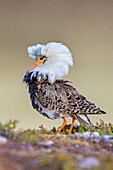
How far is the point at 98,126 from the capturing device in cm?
774

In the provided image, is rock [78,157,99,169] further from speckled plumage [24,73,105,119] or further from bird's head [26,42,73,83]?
bird's head [26,42,73,83]

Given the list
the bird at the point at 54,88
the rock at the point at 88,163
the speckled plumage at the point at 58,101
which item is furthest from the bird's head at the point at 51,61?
the rock at the point at 88,163

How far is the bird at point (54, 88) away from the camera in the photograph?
7.40 m

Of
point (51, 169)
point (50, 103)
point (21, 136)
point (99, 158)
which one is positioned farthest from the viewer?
point (50, 103)

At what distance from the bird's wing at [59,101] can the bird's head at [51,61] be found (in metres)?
0.30

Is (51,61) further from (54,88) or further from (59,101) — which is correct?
(59,101)

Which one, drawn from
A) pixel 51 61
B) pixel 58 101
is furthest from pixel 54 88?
pixel 51 61

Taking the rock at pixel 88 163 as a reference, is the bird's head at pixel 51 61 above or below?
above

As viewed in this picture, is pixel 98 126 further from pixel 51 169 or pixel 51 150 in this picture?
pixel 51 169

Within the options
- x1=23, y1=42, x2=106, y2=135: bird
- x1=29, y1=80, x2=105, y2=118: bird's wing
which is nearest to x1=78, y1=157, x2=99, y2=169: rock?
x1=23, y1=42, x2=106, y2=135: bird

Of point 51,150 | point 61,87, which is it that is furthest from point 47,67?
point 51,150

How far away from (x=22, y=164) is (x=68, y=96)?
4063mm

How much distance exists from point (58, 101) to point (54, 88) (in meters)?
0.38

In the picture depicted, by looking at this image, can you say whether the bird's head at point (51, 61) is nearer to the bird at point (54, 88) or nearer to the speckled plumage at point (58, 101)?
the bird at point (54, 88)
